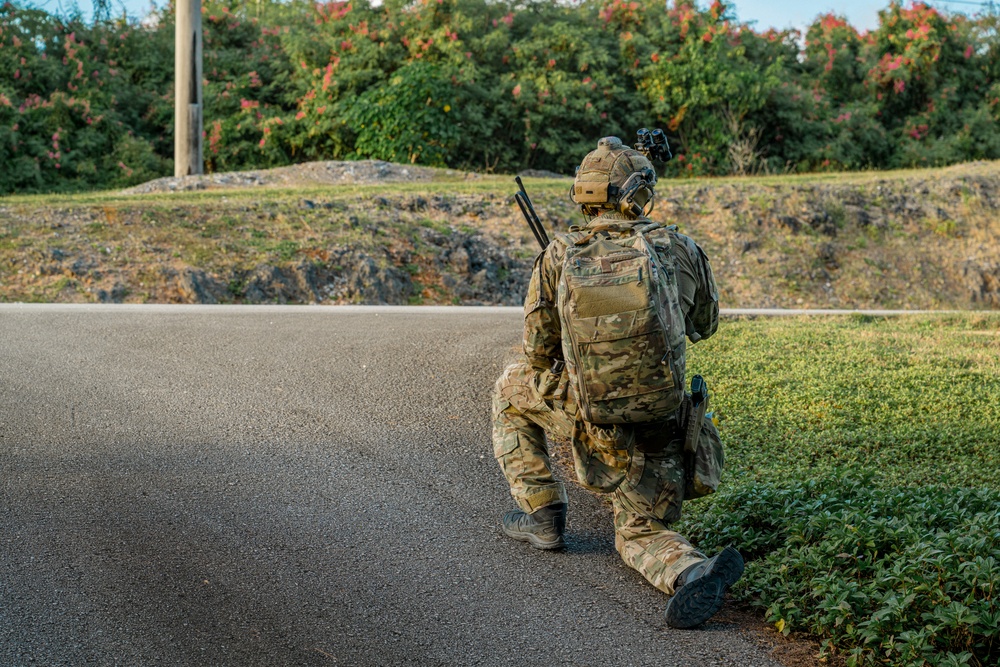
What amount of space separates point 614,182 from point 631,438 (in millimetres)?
1020

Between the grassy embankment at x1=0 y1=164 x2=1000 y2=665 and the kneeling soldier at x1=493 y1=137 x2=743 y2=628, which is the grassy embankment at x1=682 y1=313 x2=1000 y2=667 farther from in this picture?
the kneeling soldier at x1=493 y1=137 x2=743 y2=628

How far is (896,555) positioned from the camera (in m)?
3.84

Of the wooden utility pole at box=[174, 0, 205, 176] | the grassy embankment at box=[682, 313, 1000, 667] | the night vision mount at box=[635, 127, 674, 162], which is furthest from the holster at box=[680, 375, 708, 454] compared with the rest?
the wooden utility pole at box=[174, 0, 205, 176]

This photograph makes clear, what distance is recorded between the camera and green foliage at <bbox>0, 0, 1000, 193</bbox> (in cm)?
1867

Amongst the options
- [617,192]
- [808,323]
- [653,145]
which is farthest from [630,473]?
[808,323]

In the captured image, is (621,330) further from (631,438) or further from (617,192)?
(617,192)

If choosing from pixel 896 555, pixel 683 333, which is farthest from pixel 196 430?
pixel 896 555

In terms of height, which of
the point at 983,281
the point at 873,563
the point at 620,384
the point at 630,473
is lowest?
the point at 983,281

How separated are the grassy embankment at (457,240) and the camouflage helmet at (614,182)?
24.7 ft

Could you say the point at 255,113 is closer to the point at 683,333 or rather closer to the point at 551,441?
the point at 551,441

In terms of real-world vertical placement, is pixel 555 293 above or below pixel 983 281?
above

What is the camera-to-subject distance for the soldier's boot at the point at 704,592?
377 centimetres

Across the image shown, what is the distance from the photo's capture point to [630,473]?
4.21 meters

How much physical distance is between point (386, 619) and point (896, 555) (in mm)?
1849
